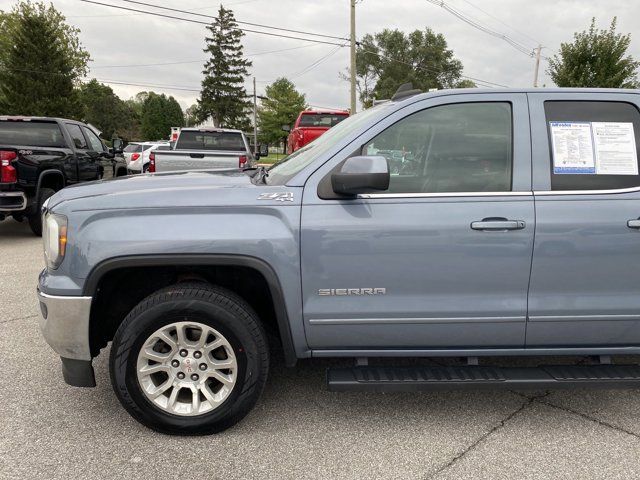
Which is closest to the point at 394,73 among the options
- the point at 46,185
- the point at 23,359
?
the point at 46,185

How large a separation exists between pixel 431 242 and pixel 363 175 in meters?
0.51

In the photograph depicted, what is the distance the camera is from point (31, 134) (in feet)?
27.7

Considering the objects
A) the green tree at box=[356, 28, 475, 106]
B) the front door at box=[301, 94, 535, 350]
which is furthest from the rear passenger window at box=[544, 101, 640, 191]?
the green tree at box=[356, 28, 475, 106]

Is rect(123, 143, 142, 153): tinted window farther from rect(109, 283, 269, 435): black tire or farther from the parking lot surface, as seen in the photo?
rect(109, 283, 269, 435): black tire

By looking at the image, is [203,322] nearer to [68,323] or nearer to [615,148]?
[68,323]

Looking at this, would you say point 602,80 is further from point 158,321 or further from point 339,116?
Answer: point 158,321

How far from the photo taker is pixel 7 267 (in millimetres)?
6398

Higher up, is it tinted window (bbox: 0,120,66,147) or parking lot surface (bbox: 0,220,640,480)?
tinted window (bbox: 0,120,66,147)

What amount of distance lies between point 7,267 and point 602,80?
1584 cm

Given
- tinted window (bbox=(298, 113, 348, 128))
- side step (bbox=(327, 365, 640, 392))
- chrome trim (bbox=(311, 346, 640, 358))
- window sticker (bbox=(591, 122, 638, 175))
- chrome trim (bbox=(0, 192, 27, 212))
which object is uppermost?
tinted window (bbox=(298, 113, 348, 128))

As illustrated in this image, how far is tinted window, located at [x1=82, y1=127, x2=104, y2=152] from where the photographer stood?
984 cm

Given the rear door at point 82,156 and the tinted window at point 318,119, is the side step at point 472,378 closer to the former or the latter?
the rear door at point 82,156

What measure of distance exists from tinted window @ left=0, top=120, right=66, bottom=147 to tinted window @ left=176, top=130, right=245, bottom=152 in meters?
2.61

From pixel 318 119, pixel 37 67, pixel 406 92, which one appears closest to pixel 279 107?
pixel 37 67
